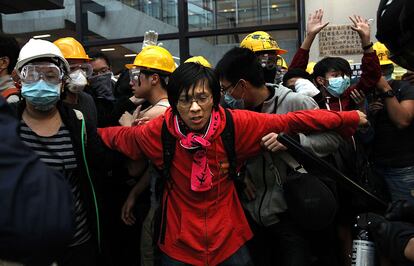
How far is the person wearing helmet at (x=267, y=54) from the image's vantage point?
3949mm

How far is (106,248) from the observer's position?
2.83 m

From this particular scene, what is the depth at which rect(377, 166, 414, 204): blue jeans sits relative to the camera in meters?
3.25

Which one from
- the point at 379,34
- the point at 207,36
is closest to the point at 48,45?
the point at 379,34

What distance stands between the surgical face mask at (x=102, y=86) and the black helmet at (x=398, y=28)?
9.75ft

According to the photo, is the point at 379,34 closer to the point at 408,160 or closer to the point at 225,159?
the point at 225,159

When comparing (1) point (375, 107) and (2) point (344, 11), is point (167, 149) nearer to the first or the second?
(1) point (375, 107)

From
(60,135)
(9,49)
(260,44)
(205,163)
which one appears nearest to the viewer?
(205,163)

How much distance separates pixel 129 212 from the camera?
305 cm

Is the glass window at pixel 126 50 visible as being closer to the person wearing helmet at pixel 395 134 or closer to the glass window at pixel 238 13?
the glass window at pixel 238 13

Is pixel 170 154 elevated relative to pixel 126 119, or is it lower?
lower

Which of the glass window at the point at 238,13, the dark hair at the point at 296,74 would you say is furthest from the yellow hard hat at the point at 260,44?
the glass window at the point at 238,13

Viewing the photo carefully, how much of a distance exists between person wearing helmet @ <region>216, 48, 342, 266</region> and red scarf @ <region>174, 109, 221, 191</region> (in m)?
0.32

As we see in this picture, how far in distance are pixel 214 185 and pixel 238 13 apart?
6.91 metres

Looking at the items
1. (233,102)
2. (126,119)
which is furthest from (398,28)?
(126,119)
